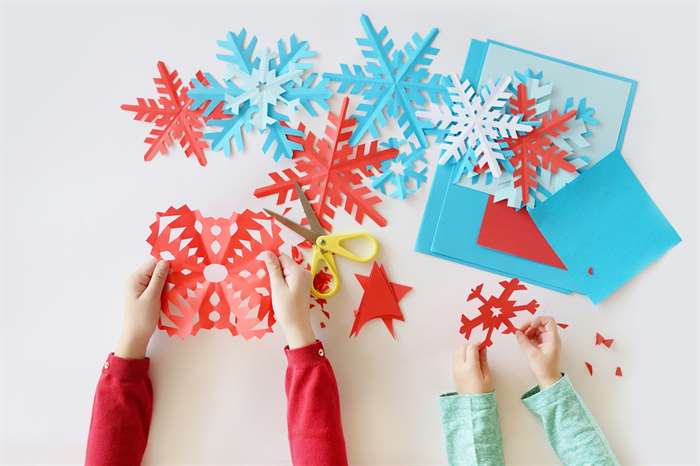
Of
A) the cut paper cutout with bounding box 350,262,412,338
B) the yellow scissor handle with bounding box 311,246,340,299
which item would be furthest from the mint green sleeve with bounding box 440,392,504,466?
the yellow scissor handle with bounding box 311,246,340,299

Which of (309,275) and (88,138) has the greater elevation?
(88,138)

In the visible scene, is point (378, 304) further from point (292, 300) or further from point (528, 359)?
point (528, 359)

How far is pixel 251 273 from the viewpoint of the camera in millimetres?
938

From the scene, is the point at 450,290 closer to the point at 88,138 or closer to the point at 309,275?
the point at 309,275

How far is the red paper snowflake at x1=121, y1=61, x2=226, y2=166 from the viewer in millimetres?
996

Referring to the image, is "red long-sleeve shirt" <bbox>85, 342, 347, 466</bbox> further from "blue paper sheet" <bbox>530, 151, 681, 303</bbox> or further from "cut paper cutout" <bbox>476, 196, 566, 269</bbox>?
"blue paper sheet" <bbox>530, 151, 681, 303</bbox>

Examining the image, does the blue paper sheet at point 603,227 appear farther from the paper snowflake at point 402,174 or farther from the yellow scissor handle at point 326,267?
the yellow scissor handle at point 326,267

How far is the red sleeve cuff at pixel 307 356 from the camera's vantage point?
0.91 metres

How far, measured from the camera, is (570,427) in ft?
3.05

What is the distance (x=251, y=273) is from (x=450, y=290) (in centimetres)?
35

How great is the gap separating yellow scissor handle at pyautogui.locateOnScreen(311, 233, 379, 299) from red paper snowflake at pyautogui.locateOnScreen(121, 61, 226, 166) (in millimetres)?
263

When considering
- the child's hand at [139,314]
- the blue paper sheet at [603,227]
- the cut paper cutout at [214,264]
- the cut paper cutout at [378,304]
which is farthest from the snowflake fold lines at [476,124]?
the child's hand at [139,314]

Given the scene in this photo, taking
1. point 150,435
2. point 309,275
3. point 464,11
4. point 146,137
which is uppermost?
point 464,11

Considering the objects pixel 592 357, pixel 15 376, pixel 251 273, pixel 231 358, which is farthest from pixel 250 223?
pixel 592 357
